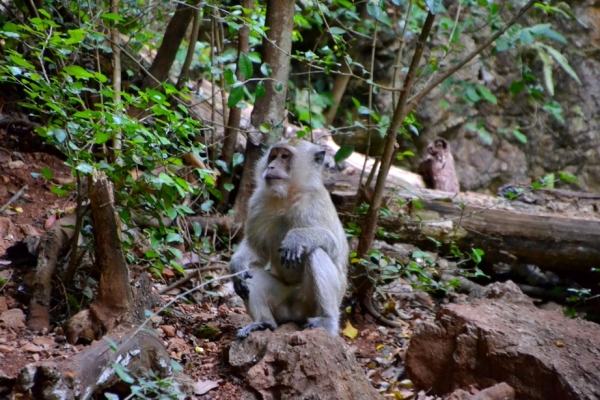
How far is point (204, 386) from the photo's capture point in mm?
4688

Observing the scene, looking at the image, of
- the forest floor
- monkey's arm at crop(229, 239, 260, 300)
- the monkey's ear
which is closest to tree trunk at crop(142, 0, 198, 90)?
the forest floor

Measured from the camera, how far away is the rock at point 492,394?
14.9ft

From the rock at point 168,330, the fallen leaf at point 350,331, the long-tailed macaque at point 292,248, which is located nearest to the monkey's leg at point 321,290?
the long-tailed macaque at point 292,248

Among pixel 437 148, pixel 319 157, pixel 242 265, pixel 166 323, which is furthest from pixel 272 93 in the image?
pixel 437 148

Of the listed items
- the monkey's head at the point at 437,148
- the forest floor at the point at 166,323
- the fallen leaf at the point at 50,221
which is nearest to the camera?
the forest floor at the point at 166,323

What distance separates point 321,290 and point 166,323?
59.1 inches

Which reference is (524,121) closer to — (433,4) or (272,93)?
(272,93)

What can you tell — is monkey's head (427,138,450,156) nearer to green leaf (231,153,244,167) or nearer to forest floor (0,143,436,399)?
forest floor (0,143,436,399)

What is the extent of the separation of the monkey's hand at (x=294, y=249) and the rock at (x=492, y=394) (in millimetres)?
1729

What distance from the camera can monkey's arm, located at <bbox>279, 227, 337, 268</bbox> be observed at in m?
5.51

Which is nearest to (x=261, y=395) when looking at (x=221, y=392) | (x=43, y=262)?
(x=221, y=392)

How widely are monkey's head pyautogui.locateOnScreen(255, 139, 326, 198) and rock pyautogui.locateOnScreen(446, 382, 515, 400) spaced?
241 centimetres

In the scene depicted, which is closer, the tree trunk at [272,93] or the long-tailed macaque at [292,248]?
the long-tailed macaque at [292,248]

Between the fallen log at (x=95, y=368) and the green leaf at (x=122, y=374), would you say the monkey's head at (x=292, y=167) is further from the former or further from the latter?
the green leaf at (x=122, y=374)
